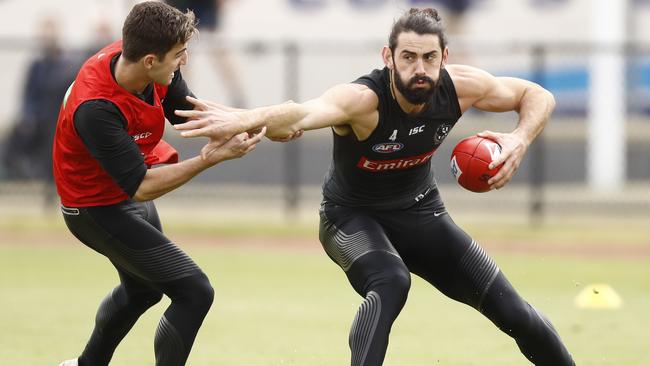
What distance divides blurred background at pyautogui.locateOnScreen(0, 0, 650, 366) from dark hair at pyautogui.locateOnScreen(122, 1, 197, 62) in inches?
246

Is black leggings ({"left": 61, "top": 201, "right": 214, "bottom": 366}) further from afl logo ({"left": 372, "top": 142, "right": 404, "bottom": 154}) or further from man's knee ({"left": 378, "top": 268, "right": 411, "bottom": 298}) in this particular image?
afl logo ({"left": 372, "top": 142, "right": 404, "bottom": 154})

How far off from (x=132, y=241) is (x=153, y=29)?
3.87 feet

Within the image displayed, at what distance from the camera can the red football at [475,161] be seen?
728cm

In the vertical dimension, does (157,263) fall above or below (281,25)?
above

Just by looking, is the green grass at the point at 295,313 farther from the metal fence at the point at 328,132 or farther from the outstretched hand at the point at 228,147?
the metal fence at the point at 328,132

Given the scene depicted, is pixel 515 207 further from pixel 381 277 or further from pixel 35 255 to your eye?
pixel 381 277

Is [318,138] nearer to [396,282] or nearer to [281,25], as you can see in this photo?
[281,25]

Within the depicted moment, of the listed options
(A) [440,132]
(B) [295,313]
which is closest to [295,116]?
(A) [440,132]

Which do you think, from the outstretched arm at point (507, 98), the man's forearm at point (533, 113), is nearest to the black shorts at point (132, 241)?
the outstretched arm at point (507, 98)

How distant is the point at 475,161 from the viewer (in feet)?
24.0

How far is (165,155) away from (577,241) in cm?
903

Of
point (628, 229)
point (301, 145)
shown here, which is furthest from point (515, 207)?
point (301, 145)

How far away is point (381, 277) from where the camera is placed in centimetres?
705

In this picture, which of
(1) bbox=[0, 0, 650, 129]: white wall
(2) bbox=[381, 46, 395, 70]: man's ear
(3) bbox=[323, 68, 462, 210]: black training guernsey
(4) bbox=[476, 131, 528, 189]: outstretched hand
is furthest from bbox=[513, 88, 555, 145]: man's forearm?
(1) bbox=[0, 0, 650, 129]: white wall
